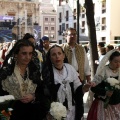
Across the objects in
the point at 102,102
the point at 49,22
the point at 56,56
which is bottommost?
the point at 102,102

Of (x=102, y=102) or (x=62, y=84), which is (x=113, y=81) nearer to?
(x=102, y=102)

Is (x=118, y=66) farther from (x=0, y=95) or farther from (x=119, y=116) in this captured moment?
(x=0, y=95)

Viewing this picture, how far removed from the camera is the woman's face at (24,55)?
3.85m

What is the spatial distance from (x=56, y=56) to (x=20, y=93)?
2.27 ft

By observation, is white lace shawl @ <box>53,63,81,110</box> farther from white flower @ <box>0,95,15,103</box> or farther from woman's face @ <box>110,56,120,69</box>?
woman's face @ <box>110,56,120,69</box>

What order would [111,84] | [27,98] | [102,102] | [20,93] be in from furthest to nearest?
[102,102] < [111,84] < [20,93] < [27,98]

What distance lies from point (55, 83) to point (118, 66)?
136 centimetres

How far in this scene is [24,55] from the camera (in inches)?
152

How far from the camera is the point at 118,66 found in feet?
17.1

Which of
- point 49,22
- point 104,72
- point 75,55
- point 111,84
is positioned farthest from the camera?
point 49,22

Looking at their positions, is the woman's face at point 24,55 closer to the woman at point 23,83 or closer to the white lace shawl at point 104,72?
the woman at point 23,83

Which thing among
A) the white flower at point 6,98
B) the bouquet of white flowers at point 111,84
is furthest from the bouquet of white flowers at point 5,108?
the bouquet of white flowers at point 111,84

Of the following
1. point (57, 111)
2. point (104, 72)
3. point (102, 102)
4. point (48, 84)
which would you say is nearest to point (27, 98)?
point (57, 111)

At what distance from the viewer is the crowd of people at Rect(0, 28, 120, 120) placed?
3797 millimetres
